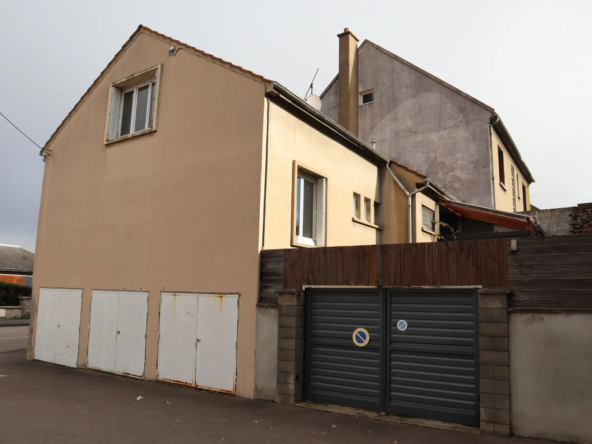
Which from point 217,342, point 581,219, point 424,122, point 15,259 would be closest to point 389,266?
point 217,342

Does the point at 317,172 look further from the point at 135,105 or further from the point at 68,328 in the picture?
the point at 68,328

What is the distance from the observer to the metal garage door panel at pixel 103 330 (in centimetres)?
1098

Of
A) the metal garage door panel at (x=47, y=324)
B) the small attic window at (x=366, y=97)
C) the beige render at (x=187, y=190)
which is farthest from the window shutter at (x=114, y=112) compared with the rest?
the small attic window at (x=366, y=97)

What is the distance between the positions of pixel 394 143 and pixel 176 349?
12.9 meters

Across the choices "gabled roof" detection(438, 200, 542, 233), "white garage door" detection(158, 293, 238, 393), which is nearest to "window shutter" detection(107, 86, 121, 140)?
"white garage door" detection(158, 293, 238, 393)

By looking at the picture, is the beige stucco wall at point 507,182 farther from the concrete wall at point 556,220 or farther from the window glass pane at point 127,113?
the window glass pane at point 127,113

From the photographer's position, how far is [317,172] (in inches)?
409

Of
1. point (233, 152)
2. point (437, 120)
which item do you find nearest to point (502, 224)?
point (437, 120)

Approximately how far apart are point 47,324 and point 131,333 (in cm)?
360

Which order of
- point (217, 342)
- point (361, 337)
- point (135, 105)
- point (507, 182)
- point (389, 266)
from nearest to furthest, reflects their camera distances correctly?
point (389, 266) → point (361, 337) → point (217, 342) → point (135, 105) → point (507, 182)

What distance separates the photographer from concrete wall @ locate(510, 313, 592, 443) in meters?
5.99

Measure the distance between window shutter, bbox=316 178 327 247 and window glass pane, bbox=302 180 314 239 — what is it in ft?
0.51

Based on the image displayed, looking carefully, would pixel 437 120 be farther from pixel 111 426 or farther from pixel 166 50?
pixel 111 426

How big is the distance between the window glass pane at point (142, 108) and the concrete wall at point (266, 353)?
605 cm
